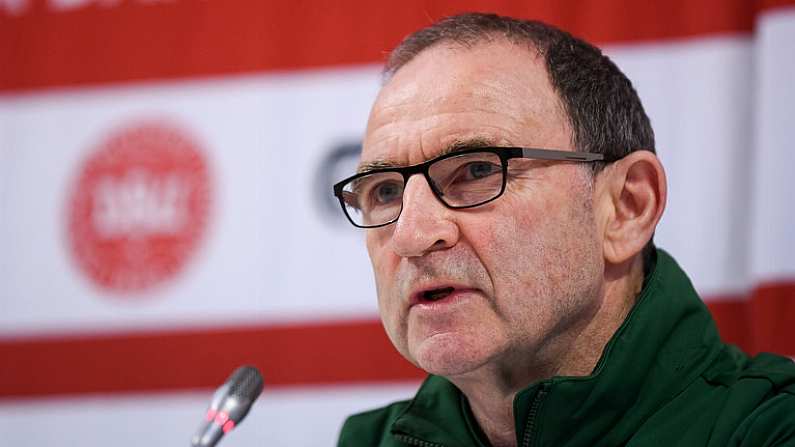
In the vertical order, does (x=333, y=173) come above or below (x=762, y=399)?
above

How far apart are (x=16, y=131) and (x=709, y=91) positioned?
215cm

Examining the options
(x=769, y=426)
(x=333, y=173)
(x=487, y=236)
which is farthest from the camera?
(x=333, y=173)

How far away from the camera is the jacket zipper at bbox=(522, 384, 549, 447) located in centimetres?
129

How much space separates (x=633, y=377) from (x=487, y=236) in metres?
0.31

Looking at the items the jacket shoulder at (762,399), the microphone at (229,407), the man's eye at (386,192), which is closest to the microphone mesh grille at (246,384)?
the microphone at (229,407)

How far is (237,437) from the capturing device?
2.54m

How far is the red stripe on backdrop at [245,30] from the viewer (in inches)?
92.0

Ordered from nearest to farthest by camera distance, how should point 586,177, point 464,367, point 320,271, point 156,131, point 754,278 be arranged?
point 464,367, point 586,177, point 754,278, point 320,271, point 156,131

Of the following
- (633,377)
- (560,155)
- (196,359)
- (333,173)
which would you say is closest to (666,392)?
(633,377)

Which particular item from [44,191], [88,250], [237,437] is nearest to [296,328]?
[237,437]

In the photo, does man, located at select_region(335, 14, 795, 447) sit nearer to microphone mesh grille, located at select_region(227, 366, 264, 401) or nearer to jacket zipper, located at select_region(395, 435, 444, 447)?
jacket zipper, located at select_region(395, 435, 444, 447)

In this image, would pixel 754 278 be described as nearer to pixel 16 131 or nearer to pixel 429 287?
pixel 429 287

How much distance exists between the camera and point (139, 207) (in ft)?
8.95

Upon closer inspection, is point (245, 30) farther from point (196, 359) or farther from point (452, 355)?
point (452, 355)
